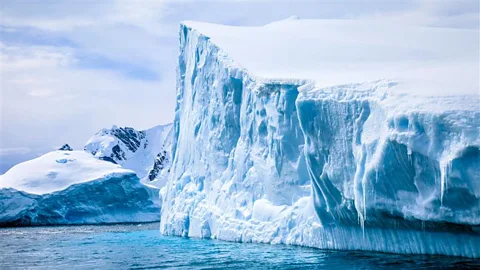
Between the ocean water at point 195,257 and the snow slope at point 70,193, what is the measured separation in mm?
15699

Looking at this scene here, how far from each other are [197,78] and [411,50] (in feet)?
26.6

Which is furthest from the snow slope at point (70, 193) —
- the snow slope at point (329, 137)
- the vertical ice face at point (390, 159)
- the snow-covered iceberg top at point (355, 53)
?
the vertical ice face at point (390, 159)

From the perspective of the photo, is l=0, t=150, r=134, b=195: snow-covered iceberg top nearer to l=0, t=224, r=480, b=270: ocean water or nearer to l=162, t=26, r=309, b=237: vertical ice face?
l=162, t=26, r=309, b=237: vertical ice face

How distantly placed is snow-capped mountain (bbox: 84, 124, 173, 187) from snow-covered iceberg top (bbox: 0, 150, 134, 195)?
2434cm

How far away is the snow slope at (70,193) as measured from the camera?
37969 mm

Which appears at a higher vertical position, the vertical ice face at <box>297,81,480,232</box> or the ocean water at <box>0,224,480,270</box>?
the vertical ice face at <box>297,81,480,232</box>

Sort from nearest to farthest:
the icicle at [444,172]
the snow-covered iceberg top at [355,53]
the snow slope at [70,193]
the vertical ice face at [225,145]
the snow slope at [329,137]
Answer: the icicle at [444,172]
the snow slope at [329,137]
the snow-covered iceberg top at [355,53]
the vertical ice face at [225,145]
the snow slope at [70,193]

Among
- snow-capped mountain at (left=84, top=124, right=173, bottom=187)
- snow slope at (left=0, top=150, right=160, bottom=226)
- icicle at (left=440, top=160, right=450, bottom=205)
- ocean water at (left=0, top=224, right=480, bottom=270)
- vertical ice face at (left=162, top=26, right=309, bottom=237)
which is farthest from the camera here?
snow-capped mountain at (left=84, top=124, right=173, bottom=187)

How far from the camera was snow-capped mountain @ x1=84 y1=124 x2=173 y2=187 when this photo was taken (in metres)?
69.6

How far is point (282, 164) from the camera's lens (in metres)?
18.8

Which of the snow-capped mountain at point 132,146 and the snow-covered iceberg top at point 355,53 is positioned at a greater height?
the snow-capped mountain at point 132,146

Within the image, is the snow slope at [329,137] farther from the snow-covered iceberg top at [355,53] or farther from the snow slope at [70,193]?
the snow slope at [70,193]

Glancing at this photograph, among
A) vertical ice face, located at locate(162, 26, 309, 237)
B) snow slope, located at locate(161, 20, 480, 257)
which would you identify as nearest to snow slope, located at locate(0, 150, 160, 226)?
snow slope, located at locate(161, 20, 480, 257)

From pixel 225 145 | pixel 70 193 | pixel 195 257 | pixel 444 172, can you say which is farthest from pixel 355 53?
pixel 70 193
